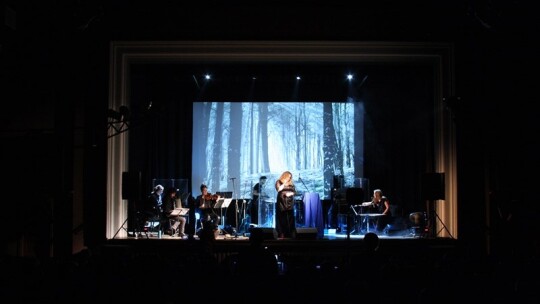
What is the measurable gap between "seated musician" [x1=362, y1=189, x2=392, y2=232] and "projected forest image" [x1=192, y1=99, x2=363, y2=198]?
1.96 m

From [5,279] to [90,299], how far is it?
0.66 meters

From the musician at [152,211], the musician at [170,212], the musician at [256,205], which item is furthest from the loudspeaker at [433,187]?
the musician at [152,211]

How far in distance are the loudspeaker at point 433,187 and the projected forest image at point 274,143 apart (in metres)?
3.61

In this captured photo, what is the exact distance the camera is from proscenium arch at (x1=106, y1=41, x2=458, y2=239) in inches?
430

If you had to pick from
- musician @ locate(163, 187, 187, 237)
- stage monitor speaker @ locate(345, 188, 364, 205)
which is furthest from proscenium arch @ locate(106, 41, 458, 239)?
stage monitor speaker @ locate(345, 188, 364, 205)

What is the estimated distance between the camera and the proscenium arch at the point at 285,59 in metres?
10.9

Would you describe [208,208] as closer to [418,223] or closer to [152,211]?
[152,211]

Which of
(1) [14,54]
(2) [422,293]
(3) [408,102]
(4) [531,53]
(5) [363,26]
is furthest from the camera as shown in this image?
(3) [408,102]

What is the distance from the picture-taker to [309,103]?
1414 centimetres

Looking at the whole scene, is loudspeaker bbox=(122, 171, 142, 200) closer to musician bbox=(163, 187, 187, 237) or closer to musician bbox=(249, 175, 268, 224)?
musician bbox=(163, 187, 187, 237)

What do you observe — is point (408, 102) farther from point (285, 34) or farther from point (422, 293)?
point (422, 293)

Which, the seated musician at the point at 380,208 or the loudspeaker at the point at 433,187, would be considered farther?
the seated musician at the point at 380,208

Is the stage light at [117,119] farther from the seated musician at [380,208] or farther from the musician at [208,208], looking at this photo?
the seated musician at [380,208]

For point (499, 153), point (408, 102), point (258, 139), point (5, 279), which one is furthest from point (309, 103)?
point (5, 279)
